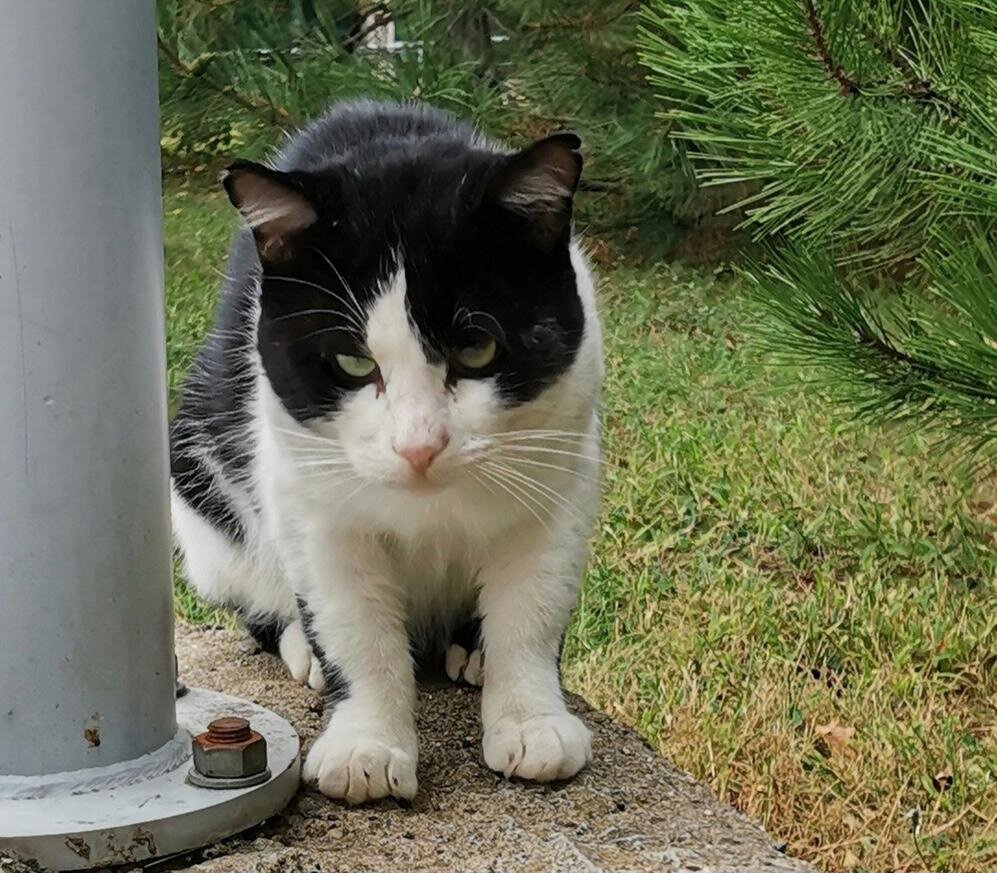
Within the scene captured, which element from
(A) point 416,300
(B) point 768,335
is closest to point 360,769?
(A) point 416,300

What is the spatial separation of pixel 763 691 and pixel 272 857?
1.22 meters

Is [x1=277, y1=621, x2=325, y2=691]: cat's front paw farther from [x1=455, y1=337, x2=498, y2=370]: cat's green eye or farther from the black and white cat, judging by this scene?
[x1=455, y1=337, x2=498, y2=370]: cat's green eye

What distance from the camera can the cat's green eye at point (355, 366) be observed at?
5.06 feet

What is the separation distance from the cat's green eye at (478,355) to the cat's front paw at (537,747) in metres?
0.43

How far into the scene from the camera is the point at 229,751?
1474 mm

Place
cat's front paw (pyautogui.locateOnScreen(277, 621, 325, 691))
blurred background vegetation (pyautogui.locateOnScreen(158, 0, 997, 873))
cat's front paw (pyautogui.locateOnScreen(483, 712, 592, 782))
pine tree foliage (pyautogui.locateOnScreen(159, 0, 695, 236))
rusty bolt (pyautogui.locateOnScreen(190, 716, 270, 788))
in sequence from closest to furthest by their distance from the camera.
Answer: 1. rusty bolt (pyautogui.locateOnScreen(190, 716, 270, 788))
2. cat's front paw (pyautogui.locateOnScreen(483, 712, 592, 782))
3. blurred background vegetation (pyautogui.locateOnScreen(158, 0, 997, 873))
4. cat's front paw (pyautogui.locateOnScreen(277, 621, 325, 691))
5. pine tree foliage (pyautogui.locateOnScreen(159, 0, 695, 236))

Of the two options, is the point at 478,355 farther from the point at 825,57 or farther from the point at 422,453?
the point at 825,57

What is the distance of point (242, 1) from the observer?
11.7ft

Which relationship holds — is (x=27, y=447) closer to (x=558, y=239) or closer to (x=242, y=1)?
(x=558, y=239)

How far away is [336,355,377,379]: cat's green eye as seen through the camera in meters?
1.54

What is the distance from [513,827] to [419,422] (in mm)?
441

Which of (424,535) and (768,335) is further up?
(768,335)

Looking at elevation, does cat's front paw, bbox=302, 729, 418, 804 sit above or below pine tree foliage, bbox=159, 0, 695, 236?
below

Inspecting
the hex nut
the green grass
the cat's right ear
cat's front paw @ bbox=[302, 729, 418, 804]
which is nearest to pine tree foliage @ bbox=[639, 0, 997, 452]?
the green grass
